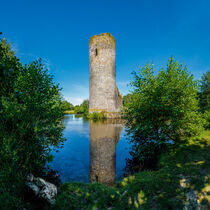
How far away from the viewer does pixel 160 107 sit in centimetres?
687

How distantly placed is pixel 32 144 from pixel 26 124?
0.71m

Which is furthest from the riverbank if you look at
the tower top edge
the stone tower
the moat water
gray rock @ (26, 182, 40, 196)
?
the tower top edge

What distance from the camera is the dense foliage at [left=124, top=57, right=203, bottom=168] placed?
7117mm

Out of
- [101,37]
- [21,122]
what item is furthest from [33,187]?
[101,37]

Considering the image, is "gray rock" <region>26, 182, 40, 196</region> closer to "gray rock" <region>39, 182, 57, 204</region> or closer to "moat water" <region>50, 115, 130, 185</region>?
"gray rock" <region>39, 182, 57, 204</region>

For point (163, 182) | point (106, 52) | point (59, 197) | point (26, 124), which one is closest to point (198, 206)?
point (163, 182)

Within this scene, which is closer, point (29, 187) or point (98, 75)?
point (29, 187)

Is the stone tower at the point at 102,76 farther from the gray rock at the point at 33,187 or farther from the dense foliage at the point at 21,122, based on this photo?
the gray rock at the point at 33,187

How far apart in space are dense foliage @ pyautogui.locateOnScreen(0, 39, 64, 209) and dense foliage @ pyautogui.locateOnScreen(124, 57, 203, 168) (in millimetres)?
4961

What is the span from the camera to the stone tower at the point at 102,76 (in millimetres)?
28031

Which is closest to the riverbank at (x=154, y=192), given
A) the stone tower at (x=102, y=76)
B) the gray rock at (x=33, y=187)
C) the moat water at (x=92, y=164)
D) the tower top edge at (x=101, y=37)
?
the gray rock at (x=33, y=187)

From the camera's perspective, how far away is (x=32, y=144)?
398cm

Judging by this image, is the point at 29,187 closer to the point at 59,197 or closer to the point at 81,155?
the point at 59,197

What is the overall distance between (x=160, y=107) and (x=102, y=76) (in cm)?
2257
